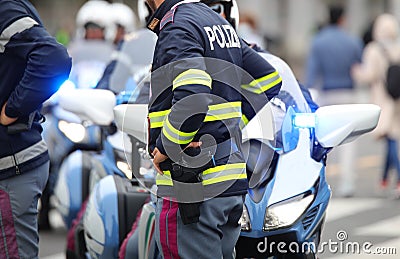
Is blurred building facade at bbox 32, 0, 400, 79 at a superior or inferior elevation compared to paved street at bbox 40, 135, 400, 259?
inferior

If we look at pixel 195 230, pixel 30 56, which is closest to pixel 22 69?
pixel 30 56

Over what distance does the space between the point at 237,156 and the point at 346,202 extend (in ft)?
22.8

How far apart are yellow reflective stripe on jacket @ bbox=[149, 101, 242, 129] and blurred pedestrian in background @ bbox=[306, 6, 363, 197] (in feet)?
24.3

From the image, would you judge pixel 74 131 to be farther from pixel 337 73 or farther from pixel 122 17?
pixel 337 73

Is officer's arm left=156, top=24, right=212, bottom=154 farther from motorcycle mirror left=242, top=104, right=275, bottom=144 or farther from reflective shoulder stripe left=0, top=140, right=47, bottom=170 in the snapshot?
reflective shoulder stripe left=0, top=140, right=47, bottom=170

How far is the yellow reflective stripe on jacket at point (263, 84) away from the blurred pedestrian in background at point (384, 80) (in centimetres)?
698

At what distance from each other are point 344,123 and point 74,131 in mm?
4488

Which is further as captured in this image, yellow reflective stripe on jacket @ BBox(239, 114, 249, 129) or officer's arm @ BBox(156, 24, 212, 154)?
yellow reflective stripe on jacket @ BBox(239, 114, 249, 129)

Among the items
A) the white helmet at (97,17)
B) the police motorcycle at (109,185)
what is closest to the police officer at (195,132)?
the police motorcycle at (109,185)

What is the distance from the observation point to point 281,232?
17.1ft

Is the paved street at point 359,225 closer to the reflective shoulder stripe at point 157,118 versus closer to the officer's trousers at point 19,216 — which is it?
the officer's trousers at point 19,216

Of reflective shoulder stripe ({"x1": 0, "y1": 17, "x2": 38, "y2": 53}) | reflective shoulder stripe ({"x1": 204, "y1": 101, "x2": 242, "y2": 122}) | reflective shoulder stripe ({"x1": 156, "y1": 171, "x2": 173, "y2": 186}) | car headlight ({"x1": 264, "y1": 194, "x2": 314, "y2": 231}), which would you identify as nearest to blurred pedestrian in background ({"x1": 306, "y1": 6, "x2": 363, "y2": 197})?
car headlight ({"x1": 264, "y1": 194, "x2": 314, "y2": 231})

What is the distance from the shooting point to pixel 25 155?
5289mm

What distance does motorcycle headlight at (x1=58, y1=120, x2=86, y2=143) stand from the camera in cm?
955
